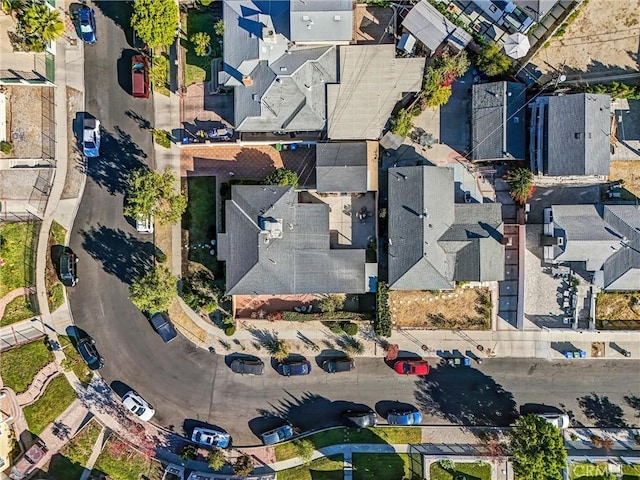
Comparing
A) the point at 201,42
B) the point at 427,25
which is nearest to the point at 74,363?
the point at 201,42

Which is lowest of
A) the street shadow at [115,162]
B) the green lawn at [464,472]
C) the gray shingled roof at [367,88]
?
the green lawn at [464,472]

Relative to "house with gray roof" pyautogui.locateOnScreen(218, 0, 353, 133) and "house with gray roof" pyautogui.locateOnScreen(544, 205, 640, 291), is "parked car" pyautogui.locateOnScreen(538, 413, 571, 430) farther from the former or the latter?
"house with gray roof" pyautogui.locateOnScreen(218, 0, 353, 133)

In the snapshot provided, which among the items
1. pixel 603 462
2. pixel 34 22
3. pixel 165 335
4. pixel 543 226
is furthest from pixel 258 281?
pixel 603 462

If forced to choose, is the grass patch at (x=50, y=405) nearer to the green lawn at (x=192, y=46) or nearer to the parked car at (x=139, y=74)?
the parked car at (x=139, y=74)

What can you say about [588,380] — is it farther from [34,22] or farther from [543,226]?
[34,22]

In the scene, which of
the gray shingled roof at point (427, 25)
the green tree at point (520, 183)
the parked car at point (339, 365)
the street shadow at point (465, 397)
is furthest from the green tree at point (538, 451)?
the gray shingled roof at point (427, 25)
